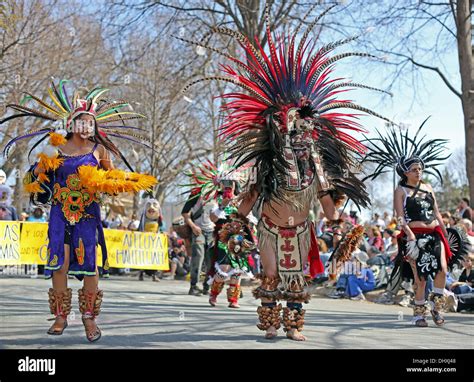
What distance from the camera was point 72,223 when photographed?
6.36 meters

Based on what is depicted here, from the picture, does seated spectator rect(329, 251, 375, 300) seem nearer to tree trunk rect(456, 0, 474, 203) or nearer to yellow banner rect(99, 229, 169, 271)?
tree trunk rect(456, 0, 474, 203)

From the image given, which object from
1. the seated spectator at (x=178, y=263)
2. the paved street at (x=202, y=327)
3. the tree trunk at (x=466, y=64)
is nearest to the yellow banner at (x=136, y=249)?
the seated spectator at (x=178, y=263)

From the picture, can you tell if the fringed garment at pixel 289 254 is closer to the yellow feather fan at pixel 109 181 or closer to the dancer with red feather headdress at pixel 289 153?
the dancer with red feather headdress at pixel 289 153

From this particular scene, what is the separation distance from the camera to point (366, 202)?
7145mm

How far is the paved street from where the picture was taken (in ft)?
20.5

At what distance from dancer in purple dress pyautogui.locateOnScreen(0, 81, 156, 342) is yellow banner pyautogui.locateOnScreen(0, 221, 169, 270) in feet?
19.2

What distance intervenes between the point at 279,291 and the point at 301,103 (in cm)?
182

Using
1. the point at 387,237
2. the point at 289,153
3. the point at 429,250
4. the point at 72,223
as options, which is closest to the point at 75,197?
the point at 72,223

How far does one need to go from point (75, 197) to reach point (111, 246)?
814 centimetres

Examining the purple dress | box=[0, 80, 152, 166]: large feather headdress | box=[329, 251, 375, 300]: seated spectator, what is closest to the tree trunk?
box=[329, 251, 375, 300]: seated spectator

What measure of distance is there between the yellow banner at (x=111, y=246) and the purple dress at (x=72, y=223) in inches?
235

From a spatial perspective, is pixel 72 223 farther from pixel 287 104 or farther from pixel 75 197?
pixel 287 104
